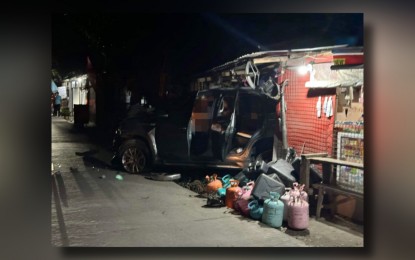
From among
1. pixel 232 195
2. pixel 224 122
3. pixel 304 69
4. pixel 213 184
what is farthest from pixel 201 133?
pixel 304 69

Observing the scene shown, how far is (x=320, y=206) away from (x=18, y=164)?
6.94 ft

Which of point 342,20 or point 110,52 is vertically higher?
point 342,20

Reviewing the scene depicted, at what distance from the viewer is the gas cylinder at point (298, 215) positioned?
3059 mm

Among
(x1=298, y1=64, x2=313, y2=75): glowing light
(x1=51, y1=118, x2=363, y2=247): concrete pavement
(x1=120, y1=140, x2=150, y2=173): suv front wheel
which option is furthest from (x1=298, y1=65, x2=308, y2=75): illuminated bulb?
(x1=120, y1=140, x2=150, y2=173): suv front wheel

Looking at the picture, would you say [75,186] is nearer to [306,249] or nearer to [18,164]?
[18,164]

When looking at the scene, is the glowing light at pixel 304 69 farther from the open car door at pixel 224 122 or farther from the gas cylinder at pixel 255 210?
the gas cylinder at pixel 255 210

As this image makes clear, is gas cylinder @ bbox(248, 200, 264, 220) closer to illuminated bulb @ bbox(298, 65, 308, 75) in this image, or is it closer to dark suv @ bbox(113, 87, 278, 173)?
dark suv @ bbox(113, 87, 278, 173)

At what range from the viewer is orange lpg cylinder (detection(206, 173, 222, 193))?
3.11 metres

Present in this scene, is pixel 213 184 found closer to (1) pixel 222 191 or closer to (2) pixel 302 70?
(1) pixel 222 191

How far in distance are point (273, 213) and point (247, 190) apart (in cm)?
24

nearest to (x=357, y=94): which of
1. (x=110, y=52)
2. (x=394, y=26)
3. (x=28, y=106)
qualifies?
(x=394, y=26)

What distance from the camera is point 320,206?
3.08m

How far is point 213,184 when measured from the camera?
312 cm

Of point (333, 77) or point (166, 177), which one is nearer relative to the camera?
point (333, 77)
